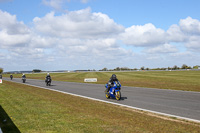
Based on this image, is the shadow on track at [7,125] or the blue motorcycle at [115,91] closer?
the shadow on track at [7,125]

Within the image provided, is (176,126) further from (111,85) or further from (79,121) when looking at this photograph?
(111,85)

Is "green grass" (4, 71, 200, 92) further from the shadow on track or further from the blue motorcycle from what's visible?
the shadow on track

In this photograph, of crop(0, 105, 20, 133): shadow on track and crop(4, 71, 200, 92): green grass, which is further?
crop(4, 71, 200, 92): green grass

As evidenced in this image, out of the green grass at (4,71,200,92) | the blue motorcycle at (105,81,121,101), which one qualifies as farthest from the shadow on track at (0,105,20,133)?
the green grass at (4,71,200,92)

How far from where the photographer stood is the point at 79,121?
790 centimetres

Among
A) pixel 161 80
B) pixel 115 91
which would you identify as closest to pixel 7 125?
pixel 115 91

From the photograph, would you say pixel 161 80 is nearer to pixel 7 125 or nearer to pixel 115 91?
pixel 115 91

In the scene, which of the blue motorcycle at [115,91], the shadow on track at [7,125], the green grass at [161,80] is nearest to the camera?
the shadow on track at [7,125]

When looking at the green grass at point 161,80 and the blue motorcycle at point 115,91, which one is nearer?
the blue motorcycle at point 115,91

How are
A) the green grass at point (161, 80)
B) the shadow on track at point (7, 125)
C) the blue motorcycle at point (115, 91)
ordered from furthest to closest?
the green grass at point (161, 80) < the blue motorcycle at point (115, 91) < the shadow on track at point (7, 125)

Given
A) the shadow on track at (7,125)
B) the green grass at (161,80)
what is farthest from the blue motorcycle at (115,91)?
the green grass at (161,80)

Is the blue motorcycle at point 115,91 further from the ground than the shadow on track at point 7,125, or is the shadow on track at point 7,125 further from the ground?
the blue motorcycle at point 115,91

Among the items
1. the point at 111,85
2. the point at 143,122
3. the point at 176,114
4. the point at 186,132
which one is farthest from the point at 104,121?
the point at 111,85

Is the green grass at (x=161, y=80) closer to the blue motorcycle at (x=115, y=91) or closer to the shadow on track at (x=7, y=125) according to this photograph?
the blue motorcycle at (x=115, y=91)
